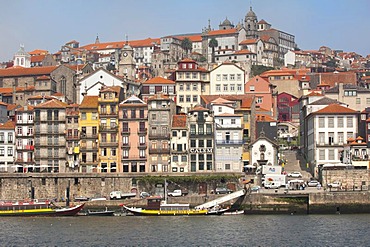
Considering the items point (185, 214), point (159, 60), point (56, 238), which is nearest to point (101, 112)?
point (185, 214)

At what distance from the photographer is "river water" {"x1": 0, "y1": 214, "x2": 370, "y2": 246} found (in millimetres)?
60606

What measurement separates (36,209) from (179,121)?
74.2ft

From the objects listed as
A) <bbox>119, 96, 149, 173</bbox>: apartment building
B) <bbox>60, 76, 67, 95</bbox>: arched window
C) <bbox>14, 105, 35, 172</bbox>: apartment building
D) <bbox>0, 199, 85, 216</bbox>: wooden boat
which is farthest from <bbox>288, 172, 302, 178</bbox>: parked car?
<bbox>60, 76, 67, 95</bbox>: arched window

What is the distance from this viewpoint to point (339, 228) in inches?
2633

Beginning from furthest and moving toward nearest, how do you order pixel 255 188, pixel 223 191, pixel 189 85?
pixel 189 85 < pixel 223 191 < pixel 255 188

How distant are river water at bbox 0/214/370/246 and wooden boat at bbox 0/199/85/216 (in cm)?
130

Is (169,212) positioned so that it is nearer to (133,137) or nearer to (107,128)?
(133,137)

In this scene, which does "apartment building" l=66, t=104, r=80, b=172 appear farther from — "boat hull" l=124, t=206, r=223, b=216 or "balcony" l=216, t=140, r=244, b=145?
"boat hull" l=124, t=206, r=223, b=216

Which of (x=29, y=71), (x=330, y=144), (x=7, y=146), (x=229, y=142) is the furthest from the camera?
(x=29, y=71)

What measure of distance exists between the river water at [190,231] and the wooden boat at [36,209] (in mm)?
1302

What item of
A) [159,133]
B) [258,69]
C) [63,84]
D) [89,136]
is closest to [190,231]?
[159,133]

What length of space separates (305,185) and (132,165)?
21.0 meters

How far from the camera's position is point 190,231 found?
6719 centimetres

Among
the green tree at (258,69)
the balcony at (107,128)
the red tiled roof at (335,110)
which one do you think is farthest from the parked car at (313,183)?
the green tree at (258,69)
